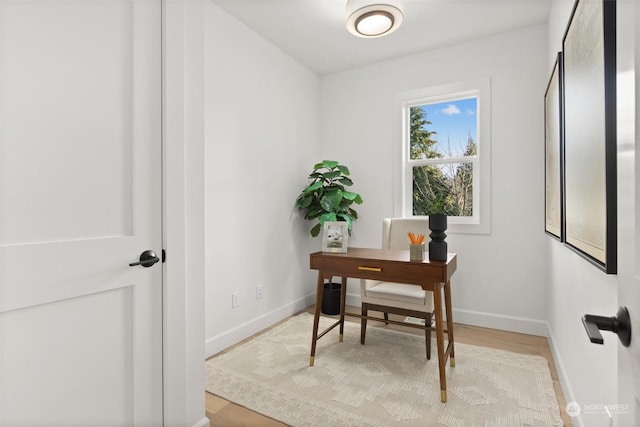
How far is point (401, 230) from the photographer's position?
2848 mm

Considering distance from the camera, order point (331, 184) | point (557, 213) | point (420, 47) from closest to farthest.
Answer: point (557, 213) < point (420, 47) < point (331, 184)

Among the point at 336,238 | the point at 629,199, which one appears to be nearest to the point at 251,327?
the point at 336,238

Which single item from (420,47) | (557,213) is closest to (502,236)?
(557,213)

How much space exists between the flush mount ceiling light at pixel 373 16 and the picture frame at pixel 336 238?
4.60ft

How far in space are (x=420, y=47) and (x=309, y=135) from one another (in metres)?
1.41

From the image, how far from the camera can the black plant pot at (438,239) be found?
6.56 ft

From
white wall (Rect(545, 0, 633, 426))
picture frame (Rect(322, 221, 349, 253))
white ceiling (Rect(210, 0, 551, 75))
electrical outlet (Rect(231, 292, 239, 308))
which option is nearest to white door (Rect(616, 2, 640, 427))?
white wall (Rect(545, 0, 633, 426))

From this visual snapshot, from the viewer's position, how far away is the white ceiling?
258 cm

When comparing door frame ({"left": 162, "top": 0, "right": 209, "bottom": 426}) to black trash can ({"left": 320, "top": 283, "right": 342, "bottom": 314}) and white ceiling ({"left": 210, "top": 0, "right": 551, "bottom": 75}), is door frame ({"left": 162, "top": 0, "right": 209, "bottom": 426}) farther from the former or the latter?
black trash can ({"left": 320, "top": 283, "right": 342, "bottom": 314})

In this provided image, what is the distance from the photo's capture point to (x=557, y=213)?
194 centimetres

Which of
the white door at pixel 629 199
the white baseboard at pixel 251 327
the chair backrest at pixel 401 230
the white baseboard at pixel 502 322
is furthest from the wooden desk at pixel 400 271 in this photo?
the white door at pixel 629 199

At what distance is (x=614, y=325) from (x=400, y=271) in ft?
4.66

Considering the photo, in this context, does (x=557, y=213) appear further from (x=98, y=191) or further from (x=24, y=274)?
(x=24, y=274)

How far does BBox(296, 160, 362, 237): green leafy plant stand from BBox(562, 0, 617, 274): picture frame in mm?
1940
